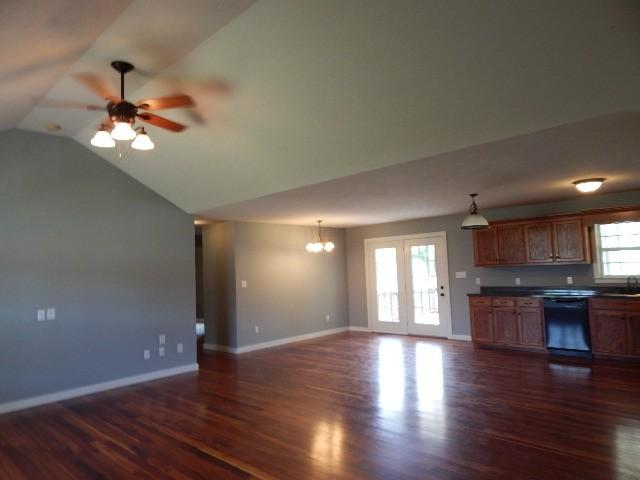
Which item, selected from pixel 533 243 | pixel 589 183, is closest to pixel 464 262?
pixel 533 243

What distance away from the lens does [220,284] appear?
7.66 metres

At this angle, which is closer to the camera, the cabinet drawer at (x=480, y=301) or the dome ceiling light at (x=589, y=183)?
the dome ceiling light at (x=589, y=183)

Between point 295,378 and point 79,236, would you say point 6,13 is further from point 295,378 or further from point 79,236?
point 295,378

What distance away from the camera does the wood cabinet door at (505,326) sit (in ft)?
21.6

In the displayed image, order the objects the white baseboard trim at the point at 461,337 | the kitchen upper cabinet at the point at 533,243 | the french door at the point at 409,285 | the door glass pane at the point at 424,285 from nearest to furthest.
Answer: the kitchen upper cabinet at the point at 533,243 → the white baseboard trim at the point at 461,337 → the french door at the point at 409,285 → the door glass pane at the point at 424,285

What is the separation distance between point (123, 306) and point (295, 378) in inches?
99.3

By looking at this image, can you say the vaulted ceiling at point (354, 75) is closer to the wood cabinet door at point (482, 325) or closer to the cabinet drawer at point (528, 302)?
the cabinet drawer at point (528, 302)

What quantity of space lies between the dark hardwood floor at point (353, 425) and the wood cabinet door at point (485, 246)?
69.7 inches

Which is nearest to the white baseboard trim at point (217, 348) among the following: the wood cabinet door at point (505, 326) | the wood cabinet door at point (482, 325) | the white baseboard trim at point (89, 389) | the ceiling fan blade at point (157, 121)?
the white baseboard trim at point (89, 389)

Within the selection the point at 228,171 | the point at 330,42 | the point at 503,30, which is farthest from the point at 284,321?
the point at 503,30

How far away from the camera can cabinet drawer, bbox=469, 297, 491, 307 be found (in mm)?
6880

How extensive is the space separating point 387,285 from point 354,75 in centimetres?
621

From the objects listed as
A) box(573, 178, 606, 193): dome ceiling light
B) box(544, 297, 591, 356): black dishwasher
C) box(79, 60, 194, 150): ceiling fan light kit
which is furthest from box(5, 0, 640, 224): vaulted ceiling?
box(544, 297, 591, 356): black dishwasher

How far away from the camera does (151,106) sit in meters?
3.14
